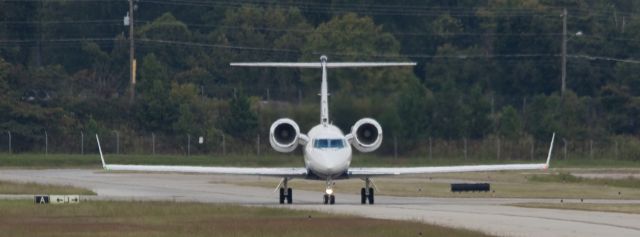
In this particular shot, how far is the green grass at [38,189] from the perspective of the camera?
148ft

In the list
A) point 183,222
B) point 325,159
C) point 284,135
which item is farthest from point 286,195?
point 183,222

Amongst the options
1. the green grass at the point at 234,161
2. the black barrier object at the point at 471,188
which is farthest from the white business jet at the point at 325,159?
the green grass at the point at 234,161

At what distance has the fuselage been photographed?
129ft

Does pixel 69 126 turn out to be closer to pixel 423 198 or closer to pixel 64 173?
pixel 64 173

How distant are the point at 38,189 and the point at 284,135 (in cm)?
1002

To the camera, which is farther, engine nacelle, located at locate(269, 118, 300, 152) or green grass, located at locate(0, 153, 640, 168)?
green grass, located at locate(0, 153, 640, 168)

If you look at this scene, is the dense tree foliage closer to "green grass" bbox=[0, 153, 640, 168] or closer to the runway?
"green grass" bbox=[0, 153, 640, 168]

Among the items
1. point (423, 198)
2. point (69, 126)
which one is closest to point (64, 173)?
point (69, 126)

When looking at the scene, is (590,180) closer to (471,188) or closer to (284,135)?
(471,188)

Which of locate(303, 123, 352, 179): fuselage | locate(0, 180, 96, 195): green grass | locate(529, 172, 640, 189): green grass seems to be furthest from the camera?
locate(529, 172, 640, 189): green grass

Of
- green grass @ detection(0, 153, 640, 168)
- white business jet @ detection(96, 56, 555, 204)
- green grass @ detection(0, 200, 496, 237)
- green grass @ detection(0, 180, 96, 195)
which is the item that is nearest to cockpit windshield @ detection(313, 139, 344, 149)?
white business jet @ detection(96, 56, 555, 204)

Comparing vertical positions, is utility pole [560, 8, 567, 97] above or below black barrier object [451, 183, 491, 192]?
above

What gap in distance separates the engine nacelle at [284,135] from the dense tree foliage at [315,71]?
16.1 m

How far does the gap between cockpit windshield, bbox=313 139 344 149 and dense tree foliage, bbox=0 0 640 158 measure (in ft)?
54.2
